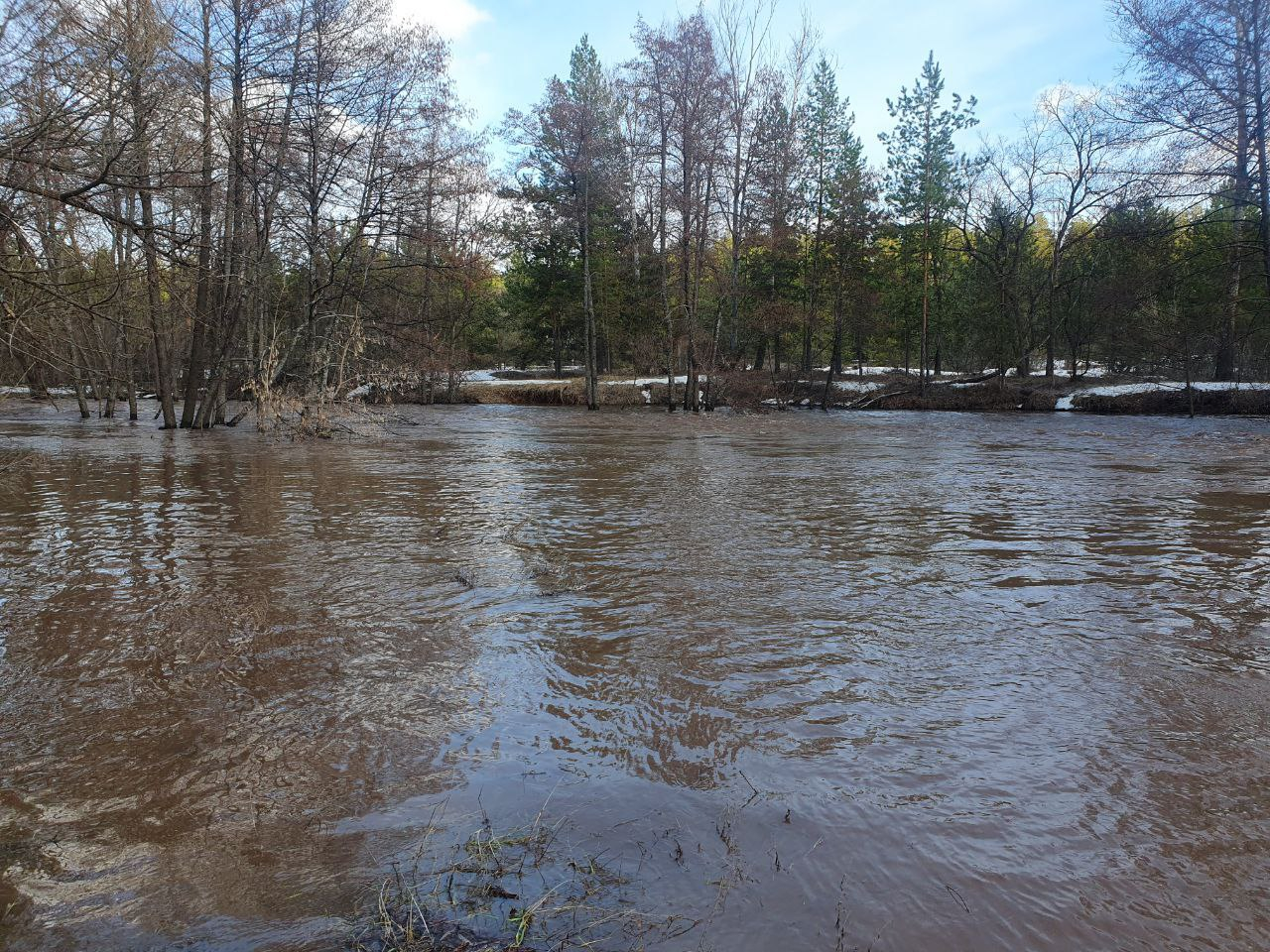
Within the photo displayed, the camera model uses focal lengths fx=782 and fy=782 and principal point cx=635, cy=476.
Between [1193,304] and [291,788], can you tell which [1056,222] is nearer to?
[1193,304]

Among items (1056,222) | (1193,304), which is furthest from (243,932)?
(1056,222)

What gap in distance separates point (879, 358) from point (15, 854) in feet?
186

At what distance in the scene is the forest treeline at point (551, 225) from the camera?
181 inches

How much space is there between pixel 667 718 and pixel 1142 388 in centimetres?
3185

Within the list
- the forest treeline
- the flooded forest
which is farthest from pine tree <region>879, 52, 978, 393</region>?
the flooded forest

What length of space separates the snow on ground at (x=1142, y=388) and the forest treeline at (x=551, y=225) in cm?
147

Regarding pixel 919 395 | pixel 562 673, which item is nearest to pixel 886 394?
pixel 919 395

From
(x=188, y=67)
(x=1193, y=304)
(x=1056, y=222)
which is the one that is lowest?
(x=188, y=67)

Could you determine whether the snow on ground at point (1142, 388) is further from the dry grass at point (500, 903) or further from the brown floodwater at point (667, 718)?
the dry grass at point (500, 903)

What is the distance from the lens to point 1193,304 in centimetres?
2995

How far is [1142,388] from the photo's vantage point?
2905 centimetres

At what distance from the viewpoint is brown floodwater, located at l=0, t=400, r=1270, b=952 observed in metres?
2.37

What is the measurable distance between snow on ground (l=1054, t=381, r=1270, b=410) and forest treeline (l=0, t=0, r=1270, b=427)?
1.47 meters

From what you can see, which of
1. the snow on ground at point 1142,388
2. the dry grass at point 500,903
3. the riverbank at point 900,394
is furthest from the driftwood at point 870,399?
the dry grass at point 500,903
